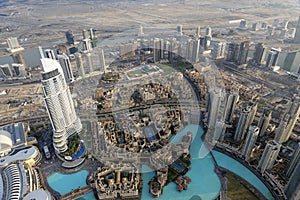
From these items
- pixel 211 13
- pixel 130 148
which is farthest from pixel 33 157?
pixel 211 13

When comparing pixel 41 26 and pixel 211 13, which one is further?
pixel 211 13

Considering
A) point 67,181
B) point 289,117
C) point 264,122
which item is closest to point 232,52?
point 264,122

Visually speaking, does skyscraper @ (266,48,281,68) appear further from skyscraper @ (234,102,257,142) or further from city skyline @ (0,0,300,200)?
skyscraper @ (234,102,257,142)

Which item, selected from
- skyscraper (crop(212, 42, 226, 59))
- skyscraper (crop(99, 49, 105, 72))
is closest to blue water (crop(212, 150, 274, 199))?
skyscraper (crop(99, 49, 105, 72))

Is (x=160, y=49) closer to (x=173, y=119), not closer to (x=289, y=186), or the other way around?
(x=173, y=119)

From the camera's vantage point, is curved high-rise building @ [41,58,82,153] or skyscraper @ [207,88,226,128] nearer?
curved high-rise building @ [41,58,82,153]

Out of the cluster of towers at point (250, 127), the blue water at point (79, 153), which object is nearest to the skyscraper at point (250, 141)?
the cluster of towers at point (250, 127)
